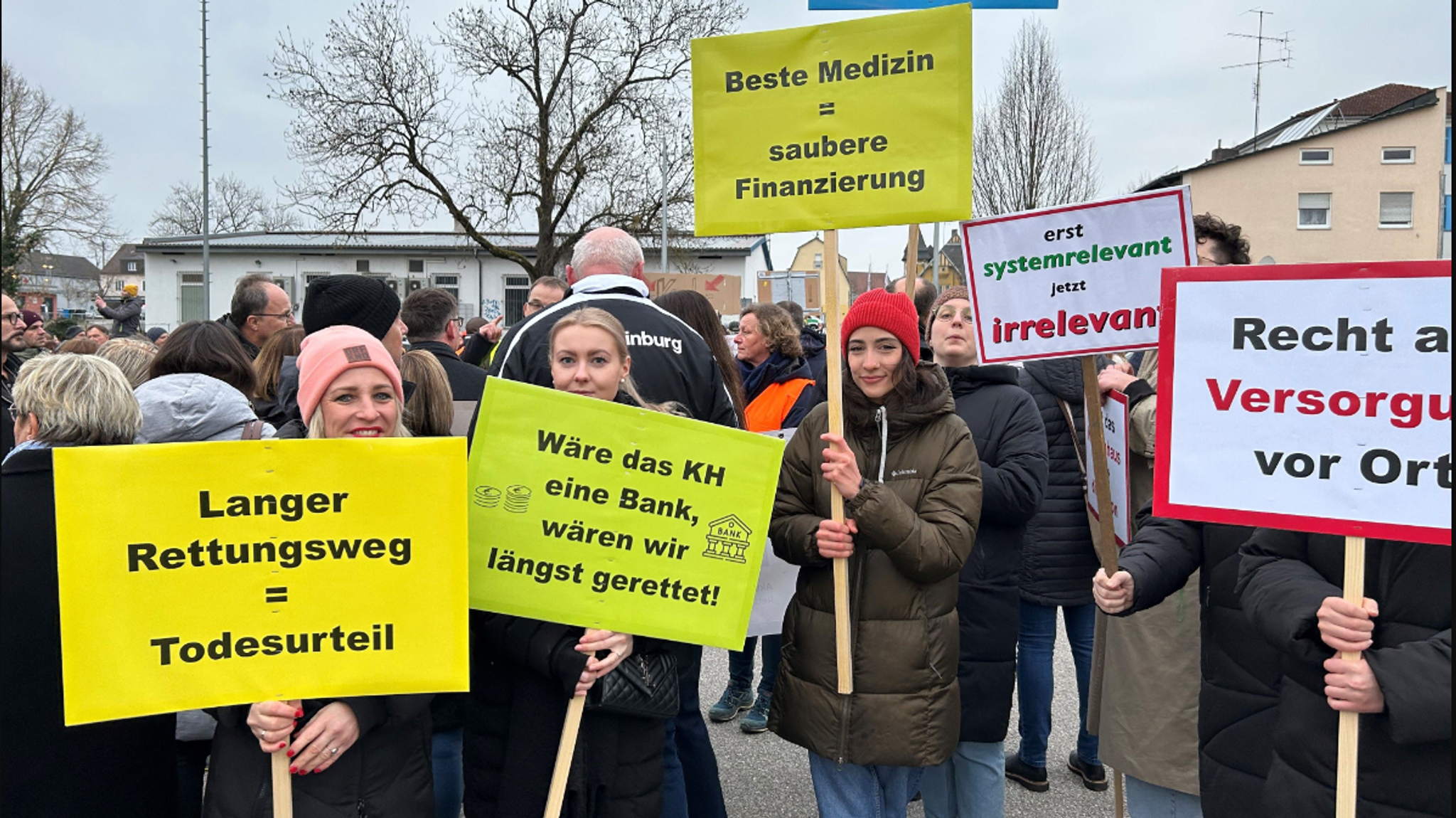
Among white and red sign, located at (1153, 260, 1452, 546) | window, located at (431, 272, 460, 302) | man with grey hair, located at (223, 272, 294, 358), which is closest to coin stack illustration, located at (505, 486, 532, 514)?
white and red sign, located at (1153, 260, 1452, 546)

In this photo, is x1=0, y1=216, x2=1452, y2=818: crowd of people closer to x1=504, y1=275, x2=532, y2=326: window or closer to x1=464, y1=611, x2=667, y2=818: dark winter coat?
x1=464, y1=611, x2=667, y2=818: dark winter coat

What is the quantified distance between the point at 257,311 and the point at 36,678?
3.03 metres

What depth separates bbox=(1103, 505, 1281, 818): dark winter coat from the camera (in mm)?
2348

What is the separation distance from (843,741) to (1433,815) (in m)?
1.39

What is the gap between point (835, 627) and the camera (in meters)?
2.87

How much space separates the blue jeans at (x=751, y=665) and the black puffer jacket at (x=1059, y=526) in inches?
53.1

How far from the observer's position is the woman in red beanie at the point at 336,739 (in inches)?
84.4

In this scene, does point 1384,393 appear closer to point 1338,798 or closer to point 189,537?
point 1338,798

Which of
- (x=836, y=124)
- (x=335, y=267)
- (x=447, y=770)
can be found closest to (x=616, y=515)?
(x=836, y=124)

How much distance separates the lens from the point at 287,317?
519cm

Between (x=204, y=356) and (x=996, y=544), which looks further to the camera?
(x=204, y=356)

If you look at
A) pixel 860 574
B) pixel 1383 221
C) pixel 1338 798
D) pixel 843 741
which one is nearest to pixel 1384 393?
pixel 1338 798

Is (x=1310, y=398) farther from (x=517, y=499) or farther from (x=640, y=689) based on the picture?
(x=517, y=499)

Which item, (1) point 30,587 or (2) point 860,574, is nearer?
(1) point 30,587
